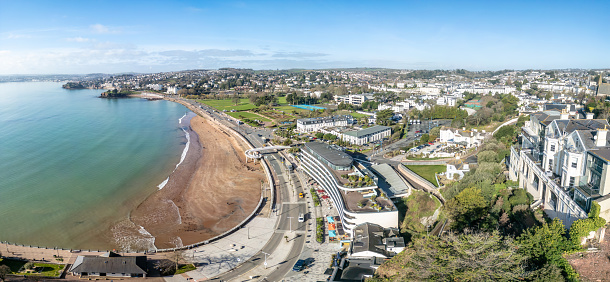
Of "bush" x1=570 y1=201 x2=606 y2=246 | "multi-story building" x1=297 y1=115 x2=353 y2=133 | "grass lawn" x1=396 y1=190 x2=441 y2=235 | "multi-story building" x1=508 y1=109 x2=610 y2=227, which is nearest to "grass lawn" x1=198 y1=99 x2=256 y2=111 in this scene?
"multi-story building" x1=297 y1=115 x2=353 y2=133

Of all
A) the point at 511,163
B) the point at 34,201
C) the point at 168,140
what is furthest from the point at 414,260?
the point at 168,140

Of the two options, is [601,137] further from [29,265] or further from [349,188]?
[29,265]

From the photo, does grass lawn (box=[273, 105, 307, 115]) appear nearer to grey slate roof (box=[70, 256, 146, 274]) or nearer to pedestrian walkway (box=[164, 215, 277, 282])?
pedestrian walkway (box=[164, 215, 277, 282])

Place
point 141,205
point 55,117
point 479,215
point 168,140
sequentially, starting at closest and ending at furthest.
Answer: point 479,215
point 141,205
point 168,140
point 55,117

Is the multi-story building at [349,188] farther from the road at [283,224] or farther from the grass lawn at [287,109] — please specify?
the grass lawn at [287,109]

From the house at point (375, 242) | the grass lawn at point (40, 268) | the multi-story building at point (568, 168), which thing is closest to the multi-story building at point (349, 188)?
the house at point (375, 242)

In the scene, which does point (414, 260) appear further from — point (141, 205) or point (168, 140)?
point (168, 140)
